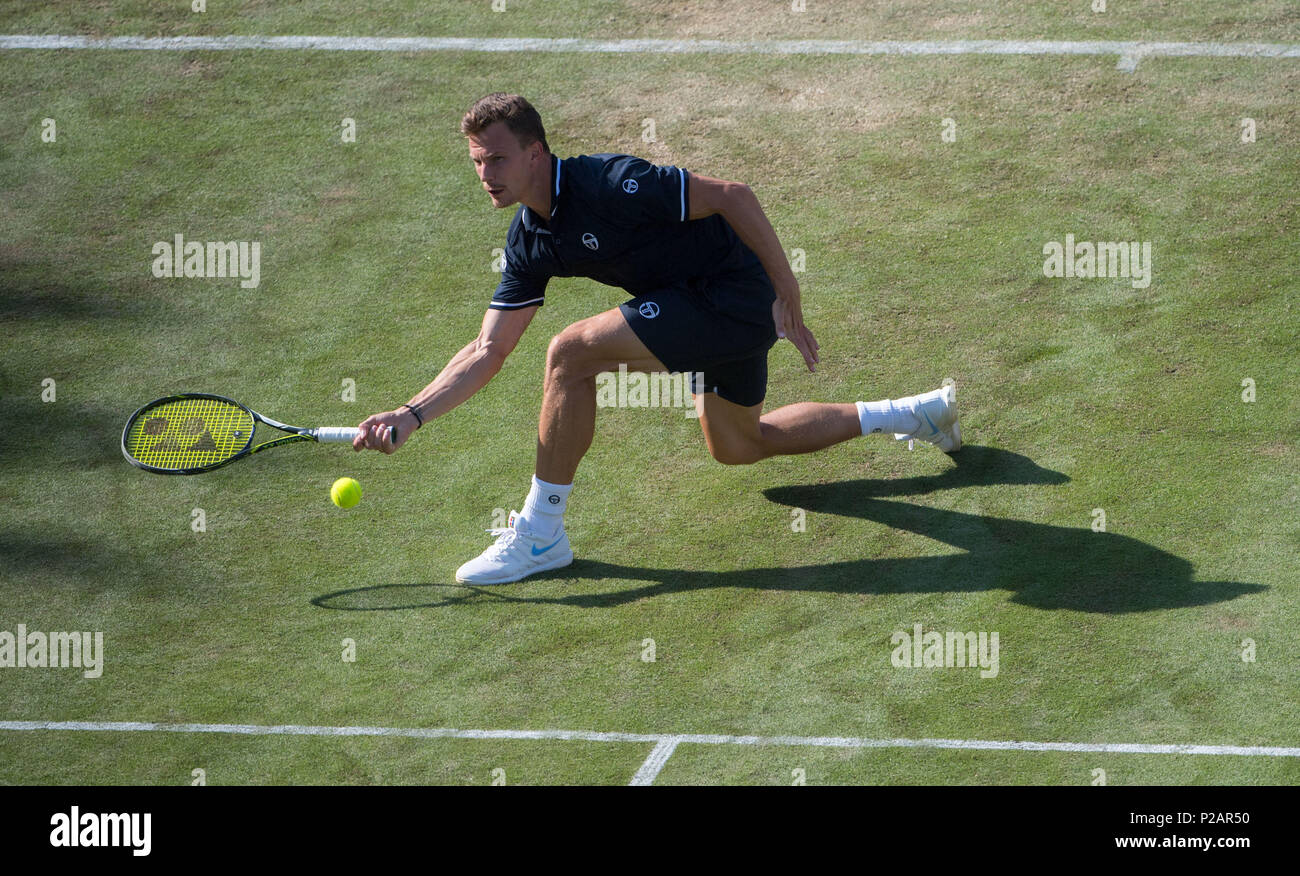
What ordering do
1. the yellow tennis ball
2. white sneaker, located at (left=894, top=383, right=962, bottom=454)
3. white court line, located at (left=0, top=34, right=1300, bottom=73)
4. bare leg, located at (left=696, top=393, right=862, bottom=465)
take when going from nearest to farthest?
the yellow tennis ball → bare leg, located at (left=696, top=393, right=862, bottom=465) → white sneaker, located at (left=894, top=383, right=962, bottom=454) → white court line, located at (left=0, top=34, right=1300, bottom=73)

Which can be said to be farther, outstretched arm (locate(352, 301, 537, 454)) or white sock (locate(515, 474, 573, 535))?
white sock (locate(515, 474, 573, 535))

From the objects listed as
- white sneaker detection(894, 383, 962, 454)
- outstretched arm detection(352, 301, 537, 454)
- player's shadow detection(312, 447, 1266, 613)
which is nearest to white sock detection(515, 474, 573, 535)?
player's shadow detection(312, 447, 1266, 613)

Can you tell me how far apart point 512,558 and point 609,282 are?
1299mm

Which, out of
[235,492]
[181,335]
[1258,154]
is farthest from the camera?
[1258,154]

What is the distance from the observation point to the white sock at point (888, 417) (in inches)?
285

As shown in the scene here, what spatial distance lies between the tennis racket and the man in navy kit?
0.86 meters

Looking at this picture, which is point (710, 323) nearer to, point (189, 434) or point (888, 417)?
point (888, 417)

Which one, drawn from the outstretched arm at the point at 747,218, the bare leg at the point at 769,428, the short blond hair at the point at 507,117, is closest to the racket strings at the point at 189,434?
the short blond hair at the point at 507,117

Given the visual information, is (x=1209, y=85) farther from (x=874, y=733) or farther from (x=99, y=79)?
(x=99, y=79)

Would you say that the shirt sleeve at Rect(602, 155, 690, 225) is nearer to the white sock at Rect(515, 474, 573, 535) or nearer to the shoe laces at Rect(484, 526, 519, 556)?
the white sock at Rect(515, 474, 573, 535)

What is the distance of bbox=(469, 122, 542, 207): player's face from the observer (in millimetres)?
6203

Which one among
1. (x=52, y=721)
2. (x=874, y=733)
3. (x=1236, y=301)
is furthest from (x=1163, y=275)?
(x=52, y=721)

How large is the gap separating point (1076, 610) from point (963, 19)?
5.51m

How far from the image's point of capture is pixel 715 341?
6504mm
